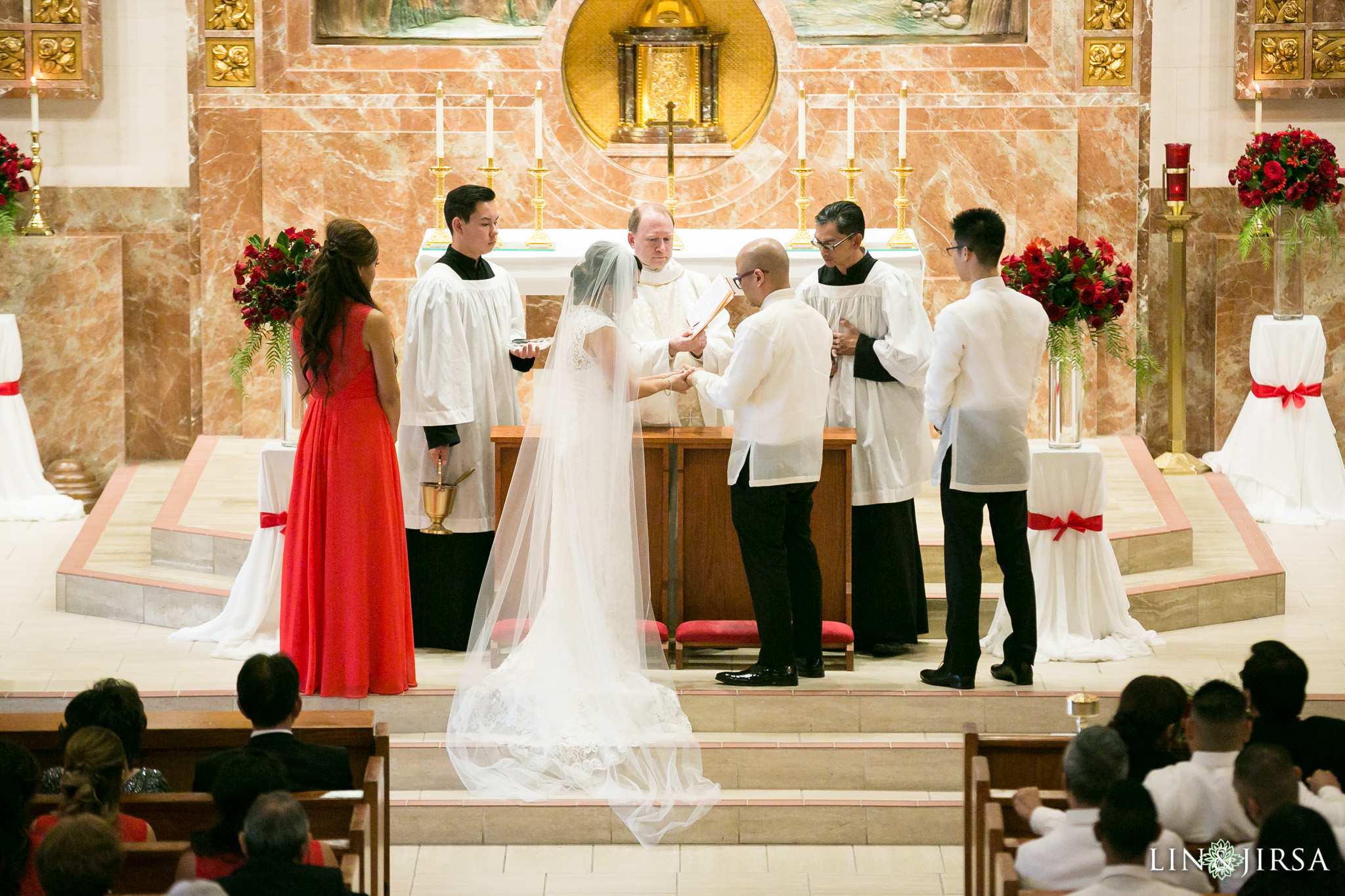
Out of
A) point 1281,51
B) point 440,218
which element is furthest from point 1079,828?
point 1281,51

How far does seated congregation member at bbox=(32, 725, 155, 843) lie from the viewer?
390 cm

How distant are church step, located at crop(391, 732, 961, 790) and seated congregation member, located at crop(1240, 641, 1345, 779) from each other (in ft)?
5.73

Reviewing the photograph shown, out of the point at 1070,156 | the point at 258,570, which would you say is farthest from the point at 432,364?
the point at 1070,156

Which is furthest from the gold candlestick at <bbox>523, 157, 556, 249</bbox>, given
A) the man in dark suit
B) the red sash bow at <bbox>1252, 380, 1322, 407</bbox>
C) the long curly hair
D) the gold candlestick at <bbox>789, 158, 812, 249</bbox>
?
the man in dark suit

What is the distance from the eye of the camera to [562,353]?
6.21 metres

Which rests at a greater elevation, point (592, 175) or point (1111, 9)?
point (1111, 9)

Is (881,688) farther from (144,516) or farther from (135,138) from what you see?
(135,138)

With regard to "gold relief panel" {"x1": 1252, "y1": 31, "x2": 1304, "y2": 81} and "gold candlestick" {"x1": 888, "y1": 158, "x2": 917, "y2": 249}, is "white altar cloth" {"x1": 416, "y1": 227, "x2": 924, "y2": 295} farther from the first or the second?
"gold relief panel" {"x1": 1252, "y1": 31, "x2": 1304, "y2": 81}

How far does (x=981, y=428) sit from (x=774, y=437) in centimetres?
78

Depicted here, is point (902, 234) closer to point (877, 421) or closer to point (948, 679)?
point (877, 421)

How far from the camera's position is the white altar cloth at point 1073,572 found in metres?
6.91

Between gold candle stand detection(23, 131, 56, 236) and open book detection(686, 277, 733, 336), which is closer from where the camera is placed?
open book detection(686, 277, 733, 336)

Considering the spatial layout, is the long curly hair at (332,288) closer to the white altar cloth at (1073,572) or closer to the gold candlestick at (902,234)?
the white altar cloth at (1073,572)

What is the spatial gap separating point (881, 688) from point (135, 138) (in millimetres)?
6351
